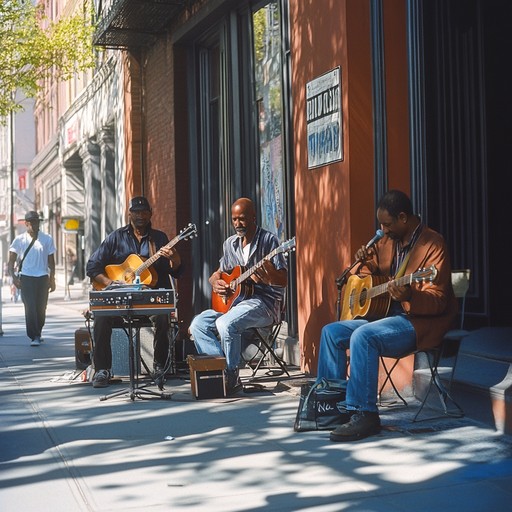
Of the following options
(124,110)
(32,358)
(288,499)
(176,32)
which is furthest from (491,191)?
(124,110)

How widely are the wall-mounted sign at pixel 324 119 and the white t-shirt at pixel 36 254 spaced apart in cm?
530

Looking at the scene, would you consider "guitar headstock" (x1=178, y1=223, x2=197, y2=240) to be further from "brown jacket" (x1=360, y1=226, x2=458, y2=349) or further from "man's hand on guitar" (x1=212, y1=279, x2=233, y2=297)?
"brown jacket" (x1=360, y1=226, x2=458, y2=349)

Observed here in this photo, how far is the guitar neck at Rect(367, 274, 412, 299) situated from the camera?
6226 millimetres

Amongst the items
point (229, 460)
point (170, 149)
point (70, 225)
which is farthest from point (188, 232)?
point (70, 225)

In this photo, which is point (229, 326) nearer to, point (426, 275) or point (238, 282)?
point (238, 282)

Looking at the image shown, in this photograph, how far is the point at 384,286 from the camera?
6.49 meters

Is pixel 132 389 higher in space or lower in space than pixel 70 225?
lower

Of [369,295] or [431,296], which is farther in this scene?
[369,295]

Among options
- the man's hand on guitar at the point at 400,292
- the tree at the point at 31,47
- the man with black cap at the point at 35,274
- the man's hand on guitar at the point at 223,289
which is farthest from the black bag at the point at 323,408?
the tree at the point at 31,47

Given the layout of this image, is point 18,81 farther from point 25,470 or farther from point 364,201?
point 25,470

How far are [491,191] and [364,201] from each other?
1.21 metres

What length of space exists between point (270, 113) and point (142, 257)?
2938 millimetres

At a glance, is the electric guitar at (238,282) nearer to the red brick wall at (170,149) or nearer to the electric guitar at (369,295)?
the electric guitar at (369,295)

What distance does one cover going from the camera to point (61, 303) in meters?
26.2
